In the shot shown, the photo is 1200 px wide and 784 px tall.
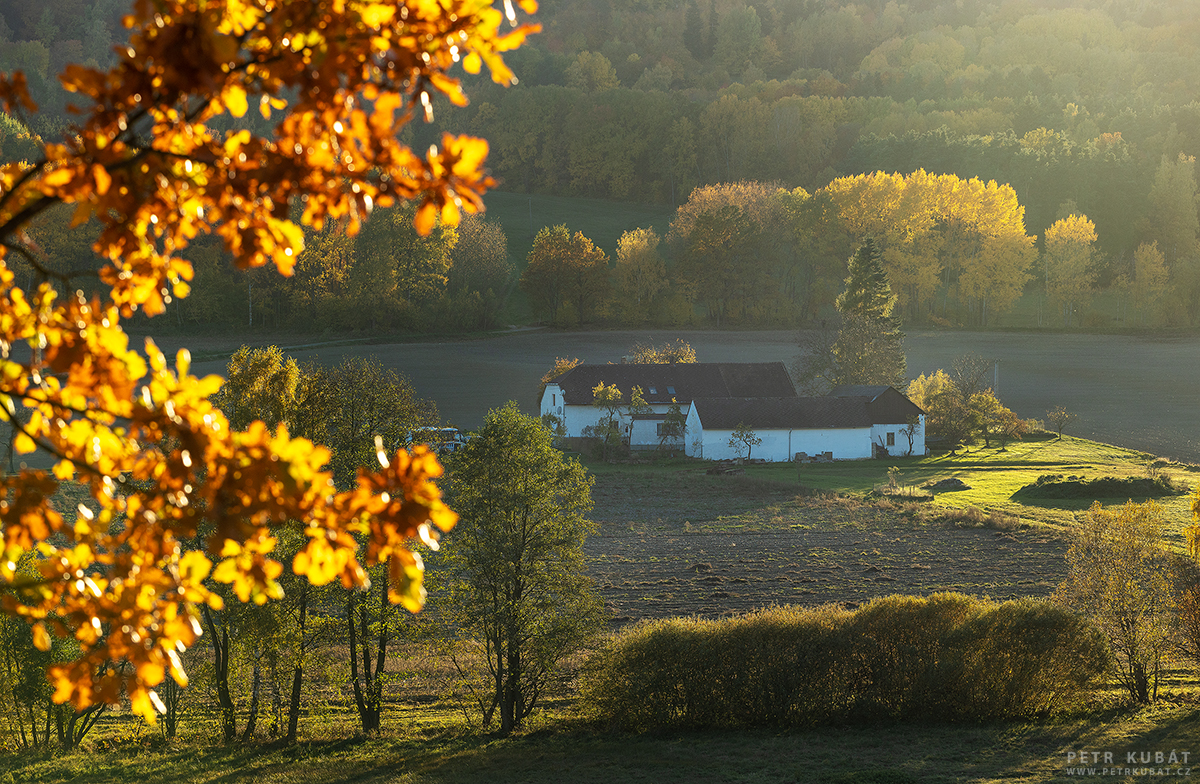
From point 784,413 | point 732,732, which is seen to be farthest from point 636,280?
point 732,732

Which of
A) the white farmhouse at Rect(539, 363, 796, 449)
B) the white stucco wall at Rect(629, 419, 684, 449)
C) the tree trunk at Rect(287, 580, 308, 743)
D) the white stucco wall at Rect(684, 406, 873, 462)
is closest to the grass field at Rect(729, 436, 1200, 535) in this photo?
the white stucco wall at Rect(684, 406, 873, 462)

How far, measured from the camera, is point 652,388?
226 ft

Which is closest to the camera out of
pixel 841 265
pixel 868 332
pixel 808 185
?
pixel 868 332

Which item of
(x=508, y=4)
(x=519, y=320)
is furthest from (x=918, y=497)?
(x=519, y=320)

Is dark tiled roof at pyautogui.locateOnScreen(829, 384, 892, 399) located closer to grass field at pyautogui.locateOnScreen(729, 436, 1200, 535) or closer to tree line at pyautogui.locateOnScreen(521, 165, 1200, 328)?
grass field at pyautogui.locateOnScreen(729, 436, 1200, 535)

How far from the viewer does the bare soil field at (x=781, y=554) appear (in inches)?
1228

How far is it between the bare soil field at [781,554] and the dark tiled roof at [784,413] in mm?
10338

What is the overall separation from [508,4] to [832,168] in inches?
5105

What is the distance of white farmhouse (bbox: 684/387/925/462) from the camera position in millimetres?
62094

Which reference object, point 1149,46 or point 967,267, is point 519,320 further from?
point 1149,46

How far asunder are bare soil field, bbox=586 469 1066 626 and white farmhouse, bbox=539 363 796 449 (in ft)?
44.2

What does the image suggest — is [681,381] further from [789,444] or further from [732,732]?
[732,732]

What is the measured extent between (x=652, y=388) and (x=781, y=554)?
31959 millimetres

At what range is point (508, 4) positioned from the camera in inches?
131
